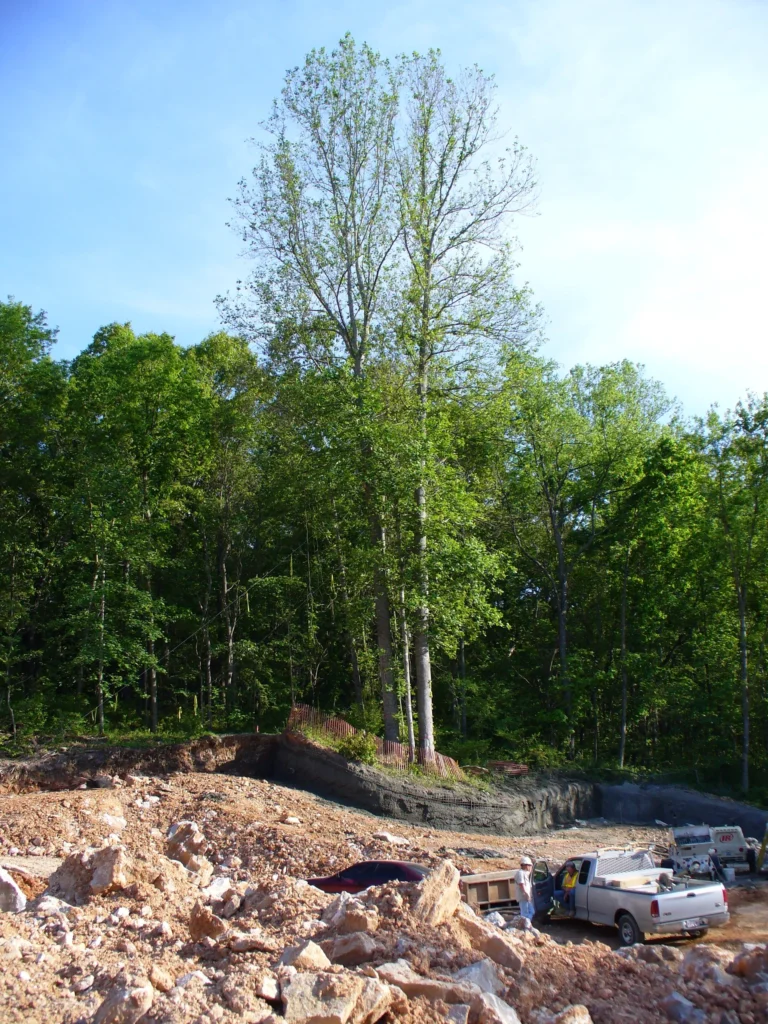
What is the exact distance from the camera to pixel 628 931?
13.2 m

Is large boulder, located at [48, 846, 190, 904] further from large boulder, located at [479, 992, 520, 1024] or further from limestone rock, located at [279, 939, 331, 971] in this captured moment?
large boulder, located at [479, 992, 520, 1024]

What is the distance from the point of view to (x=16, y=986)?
7473mm

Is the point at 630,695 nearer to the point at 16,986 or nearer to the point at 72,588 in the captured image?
the point at 72,588

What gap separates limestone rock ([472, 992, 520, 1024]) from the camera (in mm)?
7227

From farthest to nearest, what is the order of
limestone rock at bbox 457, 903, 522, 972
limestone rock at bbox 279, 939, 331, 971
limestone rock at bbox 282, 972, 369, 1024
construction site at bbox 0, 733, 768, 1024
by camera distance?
limestone rock at bbox 457, 903, 522, 972 < limestone rock at bbox 279, 939, 331, 971 < construction site at bbox 0, 733, 768, 1024 < limestone rock at bbox 282, 972, 369, 1024

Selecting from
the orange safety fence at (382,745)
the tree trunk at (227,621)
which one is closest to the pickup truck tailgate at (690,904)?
the orange safety fence at (382,745)

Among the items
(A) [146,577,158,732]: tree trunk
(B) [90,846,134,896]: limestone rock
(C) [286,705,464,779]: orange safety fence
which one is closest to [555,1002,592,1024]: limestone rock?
(B) [90,846,134,896]: limestone rock

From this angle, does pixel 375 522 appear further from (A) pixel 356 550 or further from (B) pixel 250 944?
(B) pixel 250 944

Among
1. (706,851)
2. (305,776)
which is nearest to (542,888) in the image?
(706,851)

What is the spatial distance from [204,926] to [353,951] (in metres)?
1.96

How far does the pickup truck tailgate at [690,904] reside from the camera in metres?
12.7

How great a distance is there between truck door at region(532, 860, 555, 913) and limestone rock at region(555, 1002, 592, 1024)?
25.9 ft

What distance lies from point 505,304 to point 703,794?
701 inches

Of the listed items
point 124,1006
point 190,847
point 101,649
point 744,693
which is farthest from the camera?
point 744,693
